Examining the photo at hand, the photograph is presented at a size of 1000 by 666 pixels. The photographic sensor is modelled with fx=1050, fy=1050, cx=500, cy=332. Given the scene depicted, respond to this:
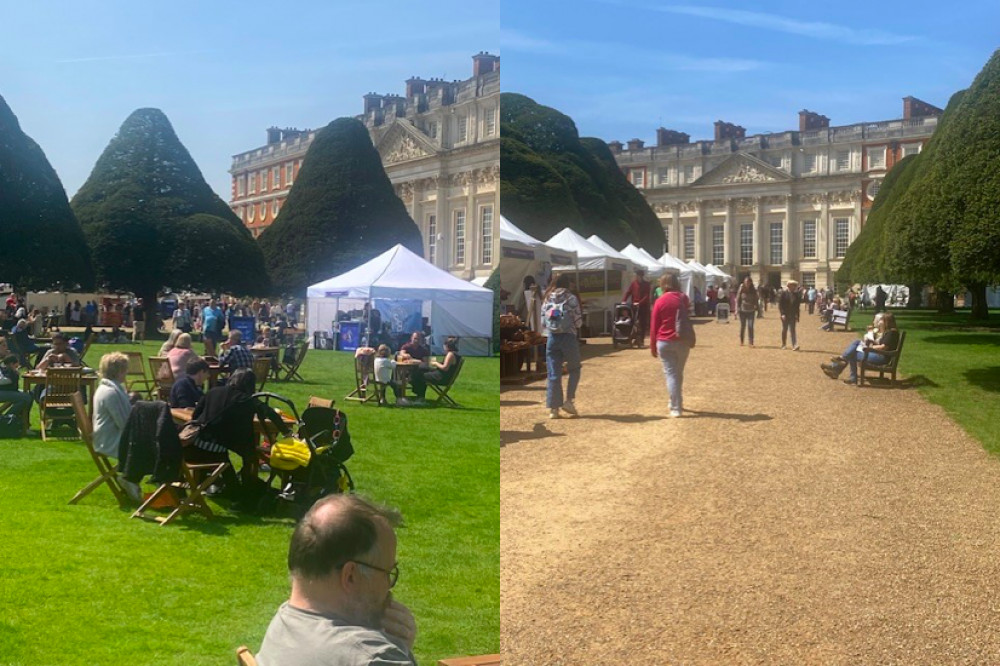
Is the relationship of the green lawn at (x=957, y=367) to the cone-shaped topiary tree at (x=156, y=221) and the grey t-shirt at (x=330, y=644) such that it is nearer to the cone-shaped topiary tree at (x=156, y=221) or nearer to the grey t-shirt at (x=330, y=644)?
the cone-shaped topiary tree at (x=156, y=221)

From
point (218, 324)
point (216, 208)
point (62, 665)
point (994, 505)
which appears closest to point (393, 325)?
point (216, 208)

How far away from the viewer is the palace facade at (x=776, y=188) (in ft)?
10.3

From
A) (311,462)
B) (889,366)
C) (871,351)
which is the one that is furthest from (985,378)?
(311,462)

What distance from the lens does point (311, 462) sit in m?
4.98

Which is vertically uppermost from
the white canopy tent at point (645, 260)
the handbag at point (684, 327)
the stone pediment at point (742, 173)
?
the stone pediment at point (742, 173)

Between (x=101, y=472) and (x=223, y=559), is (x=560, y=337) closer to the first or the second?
(x=223, y=559)

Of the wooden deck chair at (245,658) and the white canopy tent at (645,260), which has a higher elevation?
the white canopy tent at (645,260)

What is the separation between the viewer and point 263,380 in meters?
9.24

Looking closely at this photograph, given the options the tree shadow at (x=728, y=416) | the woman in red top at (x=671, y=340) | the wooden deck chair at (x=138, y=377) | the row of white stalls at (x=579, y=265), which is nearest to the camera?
the row of white stalls at (x=579, y=265)

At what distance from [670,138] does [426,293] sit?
3.19ft

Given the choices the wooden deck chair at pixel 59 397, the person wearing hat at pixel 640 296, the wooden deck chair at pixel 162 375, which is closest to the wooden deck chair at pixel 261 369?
the wooden deck chair at pixel 162 375

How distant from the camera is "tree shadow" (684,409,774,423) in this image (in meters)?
3.51

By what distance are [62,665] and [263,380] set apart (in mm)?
6217

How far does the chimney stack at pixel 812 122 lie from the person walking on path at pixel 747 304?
501 millimetres
